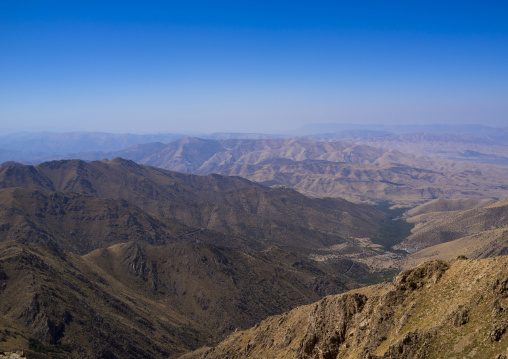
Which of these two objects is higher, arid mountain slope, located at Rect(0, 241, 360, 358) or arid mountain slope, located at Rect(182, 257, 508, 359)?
arid mountain slope, located at Rect(182, 257, 508, 359)

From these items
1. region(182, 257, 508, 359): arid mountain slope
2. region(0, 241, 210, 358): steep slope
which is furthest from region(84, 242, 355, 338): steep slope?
region(182, 257, 508, 359): arid mountain slope

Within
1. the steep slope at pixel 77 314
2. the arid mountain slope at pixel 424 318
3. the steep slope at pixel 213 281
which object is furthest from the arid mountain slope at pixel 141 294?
the arid mountain slope at pixel 424 318

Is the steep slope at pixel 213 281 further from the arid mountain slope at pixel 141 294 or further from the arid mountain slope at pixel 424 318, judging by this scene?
the arid mountain slope at pixel 424 318

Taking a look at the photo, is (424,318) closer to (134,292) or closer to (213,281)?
(213,281)

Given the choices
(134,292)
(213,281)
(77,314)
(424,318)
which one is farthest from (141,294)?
(424,318)

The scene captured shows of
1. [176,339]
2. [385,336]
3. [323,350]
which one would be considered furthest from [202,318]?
[385,336]

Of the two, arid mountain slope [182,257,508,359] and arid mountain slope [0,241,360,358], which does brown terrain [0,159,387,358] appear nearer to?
arid mountain slope [0,241,360,358]
